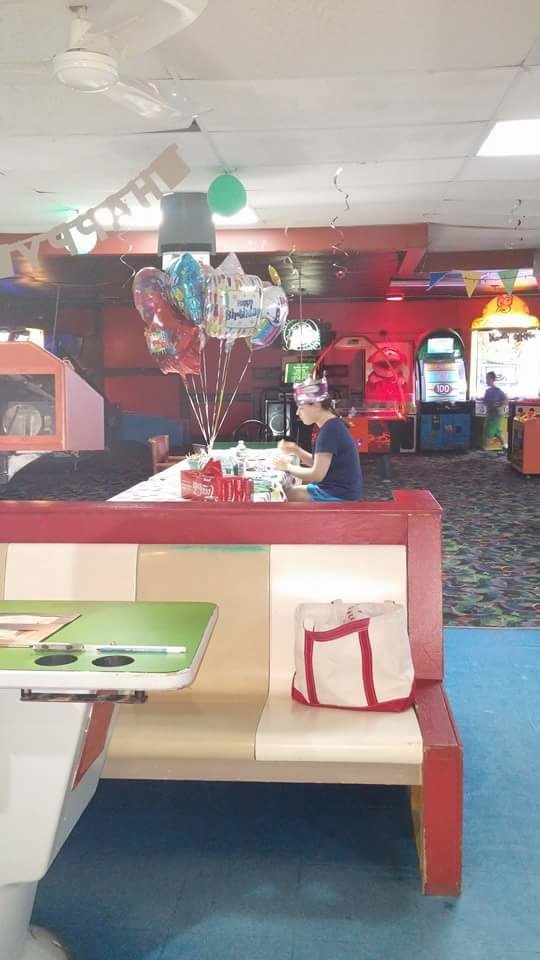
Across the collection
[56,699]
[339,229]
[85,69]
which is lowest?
[56,699]

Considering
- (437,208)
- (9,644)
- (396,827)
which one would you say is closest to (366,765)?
(396,827)

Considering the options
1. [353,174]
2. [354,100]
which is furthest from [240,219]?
[354,100]

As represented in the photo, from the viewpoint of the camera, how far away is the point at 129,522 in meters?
2.82

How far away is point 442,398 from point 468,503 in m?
6.44

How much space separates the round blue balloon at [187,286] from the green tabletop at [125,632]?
11.7 ft

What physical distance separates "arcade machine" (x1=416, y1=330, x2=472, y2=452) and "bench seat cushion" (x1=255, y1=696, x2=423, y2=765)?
13139 mm

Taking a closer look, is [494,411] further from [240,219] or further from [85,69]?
[85,69]

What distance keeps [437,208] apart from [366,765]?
6366 millimetres

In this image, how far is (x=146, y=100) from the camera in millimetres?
3488

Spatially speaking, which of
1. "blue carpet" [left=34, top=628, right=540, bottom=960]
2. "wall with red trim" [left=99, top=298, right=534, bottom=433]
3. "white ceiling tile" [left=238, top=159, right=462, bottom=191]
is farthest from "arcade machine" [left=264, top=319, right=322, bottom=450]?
"blue carpet" [left=34, top=628, right=540, bottom=960]

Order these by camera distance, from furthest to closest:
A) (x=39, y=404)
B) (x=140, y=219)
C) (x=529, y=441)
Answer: (x=529, y=441), (x=140, y=219), (x=39, y=404)

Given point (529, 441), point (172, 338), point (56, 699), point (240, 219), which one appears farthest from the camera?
point (529, 441)

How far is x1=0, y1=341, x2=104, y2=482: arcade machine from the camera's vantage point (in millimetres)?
2139

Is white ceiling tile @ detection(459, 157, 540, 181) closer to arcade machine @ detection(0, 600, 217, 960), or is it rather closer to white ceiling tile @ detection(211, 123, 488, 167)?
white ceiling tile @ detection(211, 123, 488, 167)
